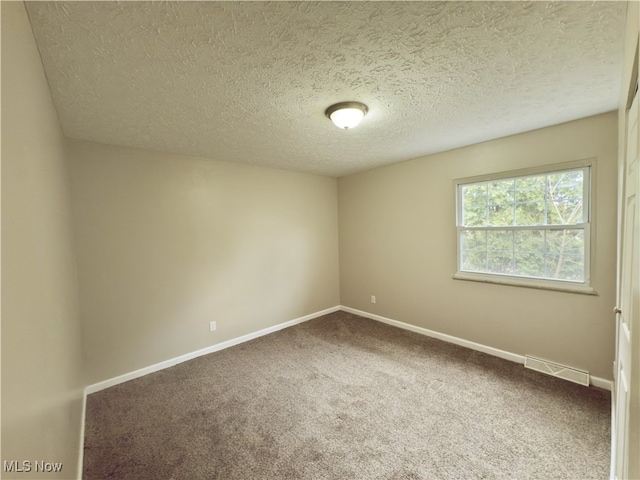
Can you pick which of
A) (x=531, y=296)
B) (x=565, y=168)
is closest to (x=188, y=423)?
(x=531, y=296)

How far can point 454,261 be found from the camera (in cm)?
321

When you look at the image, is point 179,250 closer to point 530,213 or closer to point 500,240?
point 500,240

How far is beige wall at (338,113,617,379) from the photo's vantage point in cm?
229

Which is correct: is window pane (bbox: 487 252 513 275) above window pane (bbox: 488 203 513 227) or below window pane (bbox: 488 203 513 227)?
below

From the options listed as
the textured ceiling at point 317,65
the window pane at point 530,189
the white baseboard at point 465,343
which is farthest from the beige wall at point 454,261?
the textured ceiling at point 317,65

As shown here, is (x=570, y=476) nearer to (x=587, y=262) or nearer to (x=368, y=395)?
(x=368, y=395)

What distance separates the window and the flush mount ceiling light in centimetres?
180

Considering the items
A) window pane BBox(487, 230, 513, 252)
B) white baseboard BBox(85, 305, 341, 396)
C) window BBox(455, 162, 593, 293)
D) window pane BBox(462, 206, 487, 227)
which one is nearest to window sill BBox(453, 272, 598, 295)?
window BBox(455, 162, 593, 293)

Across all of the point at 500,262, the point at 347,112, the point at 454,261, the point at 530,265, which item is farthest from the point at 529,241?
the point at 347,112

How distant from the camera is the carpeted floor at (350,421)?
5.40ft

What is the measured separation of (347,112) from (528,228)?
2.23m

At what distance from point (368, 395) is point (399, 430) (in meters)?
0.44

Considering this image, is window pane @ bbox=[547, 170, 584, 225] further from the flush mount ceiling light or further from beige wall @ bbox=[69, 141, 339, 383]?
beige wall @ bbox=[69, 141, 339, 383]

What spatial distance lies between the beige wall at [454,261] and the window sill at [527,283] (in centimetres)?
6
